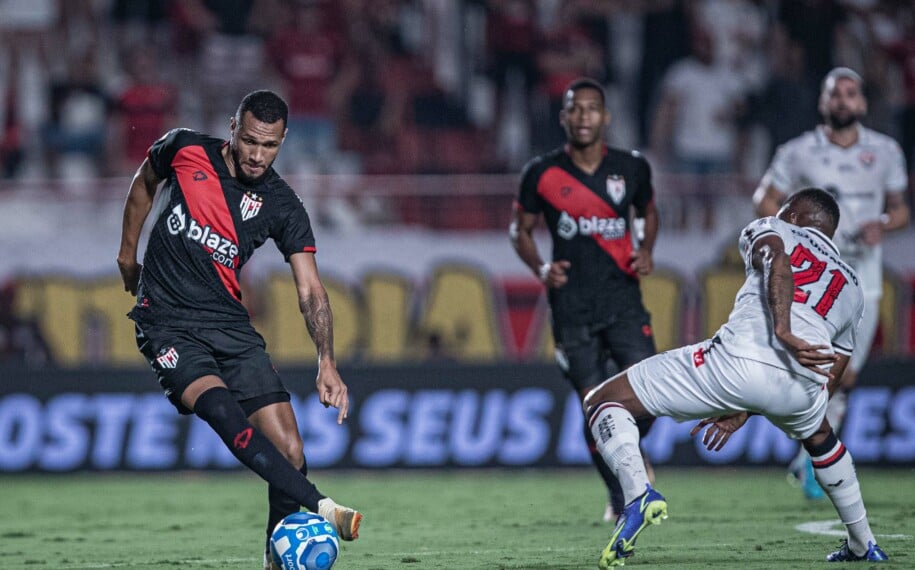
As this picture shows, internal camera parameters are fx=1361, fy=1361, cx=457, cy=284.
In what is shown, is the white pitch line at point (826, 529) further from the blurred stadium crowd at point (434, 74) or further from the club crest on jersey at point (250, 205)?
the blurred stadium crowd at point (434, 74)

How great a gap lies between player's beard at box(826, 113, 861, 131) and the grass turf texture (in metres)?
2.87

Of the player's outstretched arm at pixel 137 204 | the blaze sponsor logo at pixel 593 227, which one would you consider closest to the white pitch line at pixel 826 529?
the blaze sponsor logo at pixel 593 227

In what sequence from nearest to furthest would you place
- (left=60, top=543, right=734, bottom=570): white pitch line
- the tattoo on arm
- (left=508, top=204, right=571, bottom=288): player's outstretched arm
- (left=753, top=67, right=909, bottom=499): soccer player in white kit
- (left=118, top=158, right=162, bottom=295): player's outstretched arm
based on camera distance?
1. the tattoo on arm
2. (left=118, top=158, right=162, bottom=295): player's outstretched arm
3. (left=60, top=543, right=734, bottom=570): white pitch line
4. (left=508, top=204, right=571, bottom=288): player's outstretched arm
5. (left=753, top=67, right=909, bottom=499): soccer player in white kit

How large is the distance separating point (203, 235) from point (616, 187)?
3373 millimetres

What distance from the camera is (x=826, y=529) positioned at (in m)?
8.46

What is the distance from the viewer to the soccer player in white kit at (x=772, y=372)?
6.62 metres

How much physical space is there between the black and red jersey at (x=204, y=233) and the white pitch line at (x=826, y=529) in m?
3.67

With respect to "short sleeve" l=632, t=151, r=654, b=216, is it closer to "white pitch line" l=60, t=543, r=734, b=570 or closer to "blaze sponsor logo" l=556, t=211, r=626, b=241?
"blaze sponsor logo" l=556, t=211, r=626, b=241

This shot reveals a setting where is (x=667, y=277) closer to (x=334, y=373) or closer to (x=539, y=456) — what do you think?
(x=539, y=456)

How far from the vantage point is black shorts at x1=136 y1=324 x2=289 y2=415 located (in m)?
6.76

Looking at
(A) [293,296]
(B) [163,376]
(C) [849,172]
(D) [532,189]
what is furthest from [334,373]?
(A) [293,296]

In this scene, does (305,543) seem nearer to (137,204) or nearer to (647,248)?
(137,204)

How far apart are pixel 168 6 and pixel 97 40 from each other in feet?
3.38

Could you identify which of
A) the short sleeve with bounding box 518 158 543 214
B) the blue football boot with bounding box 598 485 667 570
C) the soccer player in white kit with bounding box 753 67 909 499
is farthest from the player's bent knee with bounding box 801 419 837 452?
the soccer player in white kit with bounding box 753 67 909 499
